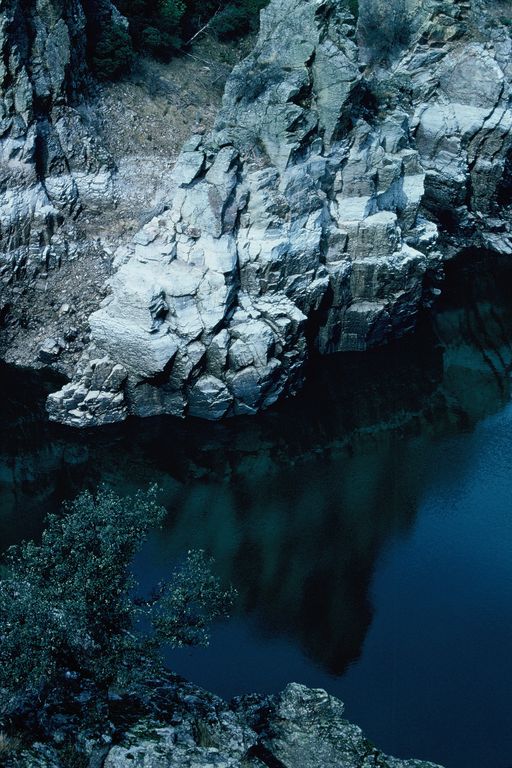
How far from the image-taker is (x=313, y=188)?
43062mm

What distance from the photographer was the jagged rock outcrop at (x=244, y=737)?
22969mm

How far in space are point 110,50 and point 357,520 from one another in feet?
94.2

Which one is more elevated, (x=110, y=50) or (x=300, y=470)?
(x=110, y=50)

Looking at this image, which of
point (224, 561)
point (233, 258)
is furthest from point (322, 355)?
point (224, 561)

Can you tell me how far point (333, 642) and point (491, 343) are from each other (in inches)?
947

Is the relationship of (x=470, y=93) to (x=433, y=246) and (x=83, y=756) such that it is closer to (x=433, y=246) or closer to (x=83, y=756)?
(x=433, y=246)

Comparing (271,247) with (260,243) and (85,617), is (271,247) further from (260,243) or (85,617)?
(85,617)

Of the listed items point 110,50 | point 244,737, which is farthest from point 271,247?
point 244,737

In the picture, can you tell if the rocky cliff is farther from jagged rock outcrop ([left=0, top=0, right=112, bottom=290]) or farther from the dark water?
the dark water

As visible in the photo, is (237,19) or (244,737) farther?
(237,19)

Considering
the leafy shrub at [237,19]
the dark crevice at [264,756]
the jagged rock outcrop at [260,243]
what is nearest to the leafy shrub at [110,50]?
the jagged rock outcrop at [260,243]

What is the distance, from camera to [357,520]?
36.8 metres

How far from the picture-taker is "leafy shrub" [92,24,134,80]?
48438 mm

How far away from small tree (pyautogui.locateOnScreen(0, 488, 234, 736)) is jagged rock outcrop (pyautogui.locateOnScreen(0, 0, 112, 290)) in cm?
2182
